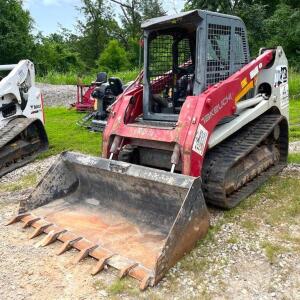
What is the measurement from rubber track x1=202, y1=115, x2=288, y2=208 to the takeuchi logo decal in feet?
1.60

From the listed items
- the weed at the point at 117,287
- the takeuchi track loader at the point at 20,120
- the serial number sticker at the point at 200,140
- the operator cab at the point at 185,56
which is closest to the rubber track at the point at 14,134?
the takeuchi track loader at the point at 20,120

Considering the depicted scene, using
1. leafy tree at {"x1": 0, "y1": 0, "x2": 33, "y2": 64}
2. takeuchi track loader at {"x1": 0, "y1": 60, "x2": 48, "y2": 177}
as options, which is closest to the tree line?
leafy tree at {"x1": 0, "y1": 0, "x2": 33, "y2": 64}

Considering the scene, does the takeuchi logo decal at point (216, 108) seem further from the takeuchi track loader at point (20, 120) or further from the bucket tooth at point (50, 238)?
the takeuchi track loader at point (20, 120)

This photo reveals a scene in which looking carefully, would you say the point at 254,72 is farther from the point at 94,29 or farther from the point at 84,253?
the point at 94,29

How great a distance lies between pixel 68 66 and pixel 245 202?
97.7 feet

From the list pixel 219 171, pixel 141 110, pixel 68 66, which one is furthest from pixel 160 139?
pixel 68 66

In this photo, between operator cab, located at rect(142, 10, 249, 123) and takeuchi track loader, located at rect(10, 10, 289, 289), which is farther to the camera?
operator cab, located at rect(142, 10, 249, 123)

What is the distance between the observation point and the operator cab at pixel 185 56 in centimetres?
480

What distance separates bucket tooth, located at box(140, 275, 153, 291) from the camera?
3.24m

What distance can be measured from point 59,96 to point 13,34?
11990mm

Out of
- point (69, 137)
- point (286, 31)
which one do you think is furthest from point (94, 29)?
point (69, 137)

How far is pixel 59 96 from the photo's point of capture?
1833 cm

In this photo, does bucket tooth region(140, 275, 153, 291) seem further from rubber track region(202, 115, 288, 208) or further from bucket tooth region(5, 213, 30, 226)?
bucket tooth region(5, 213, 30, 226)

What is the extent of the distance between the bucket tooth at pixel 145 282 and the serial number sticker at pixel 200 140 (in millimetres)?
1405
